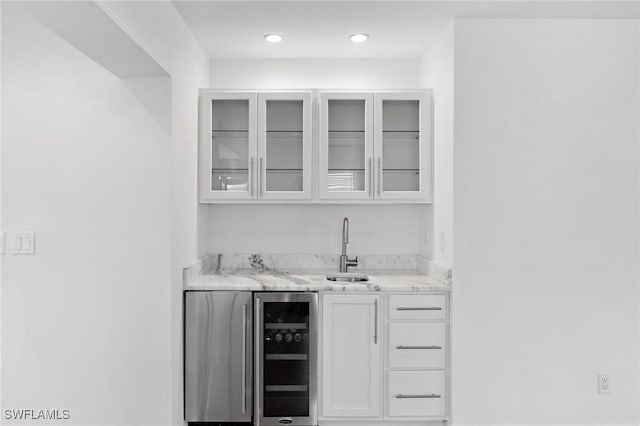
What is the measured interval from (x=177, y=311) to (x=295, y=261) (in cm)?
111

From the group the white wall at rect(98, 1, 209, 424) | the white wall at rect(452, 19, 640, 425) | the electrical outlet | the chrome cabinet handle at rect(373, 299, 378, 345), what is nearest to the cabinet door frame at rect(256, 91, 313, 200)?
the white wall at rect(98, 1, 209, 424)

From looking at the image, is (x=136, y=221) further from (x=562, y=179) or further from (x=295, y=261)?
(x=562, y=179)

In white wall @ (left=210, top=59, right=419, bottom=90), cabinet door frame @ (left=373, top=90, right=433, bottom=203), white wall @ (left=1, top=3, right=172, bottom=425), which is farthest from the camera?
white wall @ (left=210, top=59, right=419, bottom=90)

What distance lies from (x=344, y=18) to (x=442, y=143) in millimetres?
957

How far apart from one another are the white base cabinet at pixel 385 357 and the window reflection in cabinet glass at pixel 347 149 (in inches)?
32.4

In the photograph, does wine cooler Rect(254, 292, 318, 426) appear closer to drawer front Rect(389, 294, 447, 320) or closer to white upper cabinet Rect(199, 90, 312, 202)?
drawer front Rect(389, 294, 447, 320)

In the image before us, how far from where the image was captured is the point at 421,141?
342cm

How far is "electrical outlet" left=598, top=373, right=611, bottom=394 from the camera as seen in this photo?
295cm

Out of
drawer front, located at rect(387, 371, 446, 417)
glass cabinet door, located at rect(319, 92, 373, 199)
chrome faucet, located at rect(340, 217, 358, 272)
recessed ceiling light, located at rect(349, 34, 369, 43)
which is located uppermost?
recessed ceiling light, located at rect(349, 34, 369, 43)

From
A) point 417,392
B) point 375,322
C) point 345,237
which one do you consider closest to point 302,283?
point 375,322

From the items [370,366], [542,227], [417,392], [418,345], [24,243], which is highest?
[542,227]

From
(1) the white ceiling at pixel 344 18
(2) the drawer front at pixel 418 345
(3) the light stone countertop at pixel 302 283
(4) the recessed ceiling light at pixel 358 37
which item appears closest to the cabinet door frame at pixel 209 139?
(1) the white ceiling at pixel 344 18

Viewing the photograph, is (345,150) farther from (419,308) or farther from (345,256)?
(419,308)

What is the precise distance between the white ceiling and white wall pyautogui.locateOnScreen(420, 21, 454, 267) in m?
0.13
